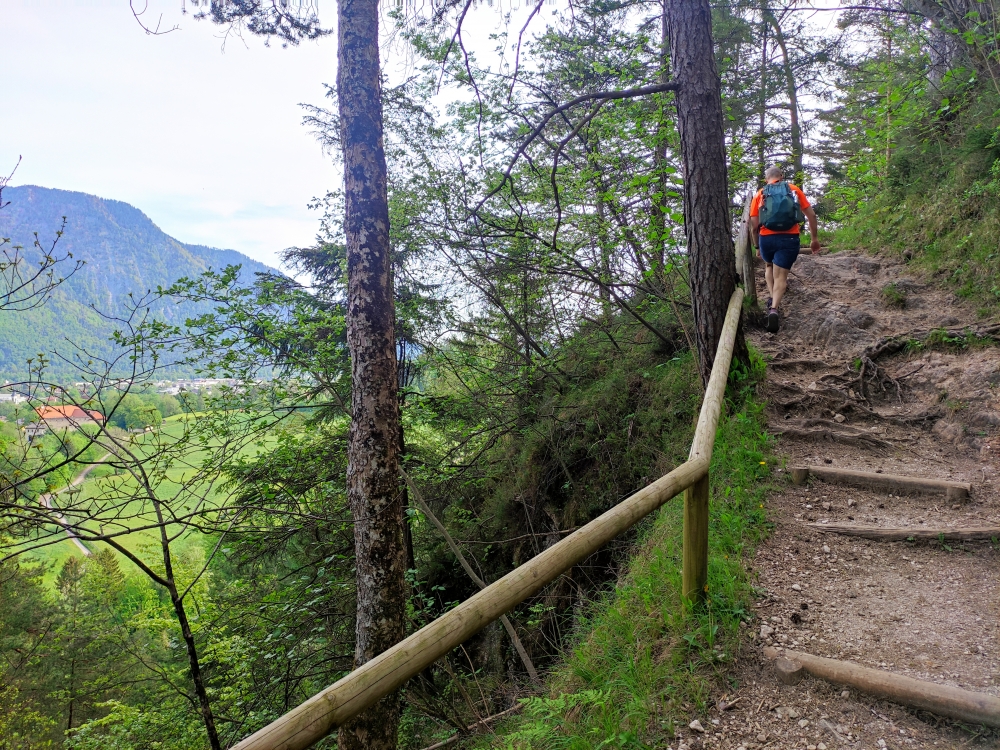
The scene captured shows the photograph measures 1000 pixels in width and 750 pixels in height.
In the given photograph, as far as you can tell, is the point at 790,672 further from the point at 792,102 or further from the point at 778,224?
the point at 792,102

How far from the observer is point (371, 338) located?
166 inches

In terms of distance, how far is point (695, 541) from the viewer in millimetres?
2764

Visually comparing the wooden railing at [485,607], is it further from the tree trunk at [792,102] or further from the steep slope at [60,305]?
the tree trunk at [792,102]

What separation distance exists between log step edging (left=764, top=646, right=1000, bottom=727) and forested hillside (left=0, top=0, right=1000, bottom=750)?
361 mm

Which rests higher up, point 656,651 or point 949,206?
point 949,206

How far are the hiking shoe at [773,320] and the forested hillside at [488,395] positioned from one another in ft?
1.35

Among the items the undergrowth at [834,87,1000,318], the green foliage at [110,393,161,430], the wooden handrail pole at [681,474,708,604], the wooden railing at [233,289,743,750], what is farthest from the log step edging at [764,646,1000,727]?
the undergrowth at [834,87,1000,318]

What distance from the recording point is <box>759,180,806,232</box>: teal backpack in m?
6.28

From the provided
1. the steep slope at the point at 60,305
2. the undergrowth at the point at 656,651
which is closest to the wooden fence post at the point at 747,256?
the undergrowth at the point at 656,651

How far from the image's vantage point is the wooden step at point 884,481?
11.9 feet

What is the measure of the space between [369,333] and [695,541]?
2908 mm

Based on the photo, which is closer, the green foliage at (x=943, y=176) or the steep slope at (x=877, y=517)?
the steep slope at (x=877, y=517)

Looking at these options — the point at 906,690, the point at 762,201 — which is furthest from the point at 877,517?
the point at 762,201

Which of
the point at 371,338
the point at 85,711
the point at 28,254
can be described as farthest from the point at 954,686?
the point at 85,711
